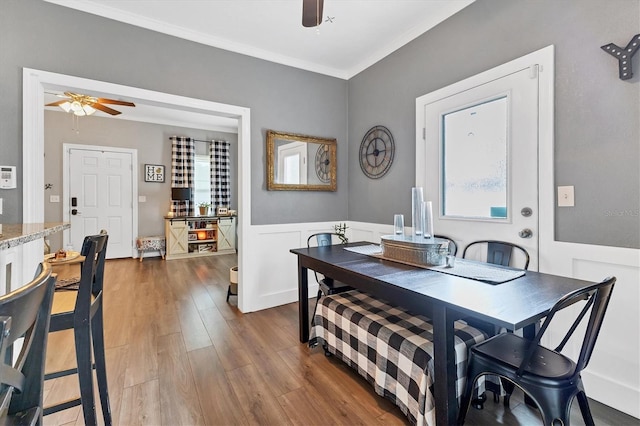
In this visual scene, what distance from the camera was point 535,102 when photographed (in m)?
1.96

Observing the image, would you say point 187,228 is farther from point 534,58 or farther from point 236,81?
point 534,58

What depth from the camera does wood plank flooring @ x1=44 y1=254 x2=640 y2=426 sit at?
1.59 meters

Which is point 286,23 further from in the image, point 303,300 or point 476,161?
point 303,300

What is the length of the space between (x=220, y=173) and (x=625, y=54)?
246 inches

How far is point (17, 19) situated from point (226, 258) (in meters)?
4.40

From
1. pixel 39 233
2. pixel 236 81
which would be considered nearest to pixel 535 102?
pixel 236 81

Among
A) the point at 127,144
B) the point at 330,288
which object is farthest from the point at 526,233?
the point at 127,144

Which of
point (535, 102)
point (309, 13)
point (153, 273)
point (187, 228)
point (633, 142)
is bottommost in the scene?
point (153, 273)

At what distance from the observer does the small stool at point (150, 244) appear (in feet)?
18.3

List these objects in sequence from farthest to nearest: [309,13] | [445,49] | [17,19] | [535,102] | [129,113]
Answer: [129,113], [445,49], [17,19], [535,102], [309,13]

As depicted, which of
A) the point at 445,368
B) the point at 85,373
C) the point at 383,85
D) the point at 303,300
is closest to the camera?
the point at 85,373

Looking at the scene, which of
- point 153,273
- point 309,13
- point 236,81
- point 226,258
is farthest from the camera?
point 226,258

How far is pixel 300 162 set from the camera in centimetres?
347

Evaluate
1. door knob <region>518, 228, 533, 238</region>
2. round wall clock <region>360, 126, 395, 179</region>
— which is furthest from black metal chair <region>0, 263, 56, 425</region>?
round wall clock <region>360, 126, 395, 179</region>
